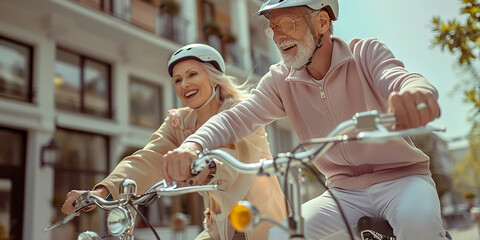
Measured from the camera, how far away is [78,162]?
10.4 m

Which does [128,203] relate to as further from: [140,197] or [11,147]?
[11,147]

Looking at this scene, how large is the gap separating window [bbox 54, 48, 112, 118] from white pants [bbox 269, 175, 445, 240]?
9.53 metres

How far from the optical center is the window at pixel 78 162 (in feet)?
32.3

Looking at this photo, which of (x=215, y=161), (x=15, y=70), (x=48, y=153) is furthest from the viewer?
(x=15, y=70)

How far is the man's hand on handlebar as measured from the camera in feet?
4.28

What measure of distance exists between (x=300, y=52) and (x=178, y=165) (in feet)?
2.49

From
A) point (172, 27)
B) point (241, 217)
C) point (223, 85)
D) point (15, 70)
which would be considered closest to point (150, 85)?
point (172, 27)

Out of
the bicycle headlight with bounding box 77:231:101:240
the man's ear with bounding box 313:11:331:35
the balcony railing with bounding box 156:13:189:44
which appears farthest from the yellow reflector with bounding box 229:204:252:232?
the balcony railing with bounding box 156:13:189:44

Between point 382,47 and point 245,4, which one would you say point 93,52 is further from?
point 382,47

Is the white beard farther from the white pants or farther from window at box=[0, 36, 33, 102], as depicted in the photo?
window at box=[0, 36, 33, 102]

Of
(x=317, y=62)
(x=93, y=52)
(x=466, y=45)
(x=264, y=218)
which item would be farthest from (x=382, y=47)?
(x=93, y=52)

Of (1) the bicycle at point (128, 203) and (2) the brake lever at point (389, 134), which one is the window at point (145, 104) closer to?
(1) the bicycle at point (128, 203)

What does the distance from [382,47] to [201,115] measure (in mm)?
1193

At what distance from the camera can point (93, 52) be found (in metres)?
11.2
